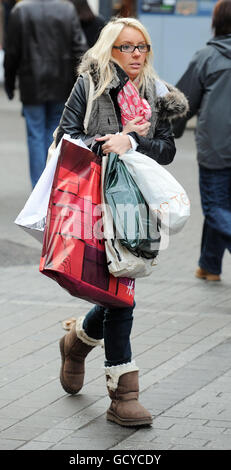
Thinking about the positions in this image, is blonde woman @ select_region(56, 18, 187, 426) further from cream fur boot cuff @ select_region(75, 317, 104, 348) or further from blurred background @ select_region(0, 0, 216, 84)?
blurred background @ select_region(0, 0, 216, 84)

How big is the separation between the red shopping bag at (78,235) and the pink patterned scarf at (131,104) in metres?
0.31

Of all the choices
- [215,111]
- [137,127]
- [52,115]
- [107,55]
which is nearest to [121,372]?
[137,127]

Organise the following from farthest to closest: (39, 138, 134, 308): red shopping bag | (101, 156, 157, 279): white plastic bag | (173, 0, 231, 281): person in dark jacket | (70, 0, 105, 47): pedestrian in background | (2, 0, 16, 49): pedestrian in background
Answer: (2, 0, 16, 49): pedestrian in background
(70, 0, 105, 47): pedestrian in background
(173, 0, 231, 281): person in dark jacket
(101, 156, 157, 279): white plastic bag
(39, 138, 134, 308): red shopping bag

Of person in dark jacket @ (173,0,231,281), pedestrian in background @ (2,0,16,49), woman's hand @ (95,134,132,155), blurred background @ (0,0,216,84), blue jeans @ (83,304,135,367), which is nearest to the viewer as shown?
woman's hand @ (95,134,132,155)

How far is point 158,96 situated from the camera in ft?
15.4

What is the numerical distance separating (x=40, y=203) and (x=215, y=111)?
2.74 metres

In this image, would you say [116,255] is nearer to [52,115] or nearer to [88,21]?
[52,115]

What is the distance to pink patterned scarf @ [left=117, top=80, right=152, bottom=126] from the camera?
14.9ft

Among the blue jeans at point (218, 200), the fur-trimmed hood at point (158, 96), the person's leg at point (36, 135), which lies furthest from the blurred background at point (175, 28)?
the fur-trimmed hood at point (158, 96)

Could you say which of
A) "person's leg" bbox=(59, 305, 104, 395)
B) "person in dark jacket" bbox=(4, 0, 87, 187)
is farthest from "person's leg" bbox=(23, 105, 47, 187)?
"person's leg" bbox=(59, 305, 104, 395)

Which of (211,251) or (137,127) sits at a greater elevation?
(137,127)

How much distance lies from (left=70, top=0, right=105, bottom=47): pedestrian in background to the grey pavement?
11.2ft

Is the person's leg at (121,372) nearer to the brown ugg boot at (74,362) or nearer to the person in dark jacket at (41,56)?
the brown ugg boot at (74,362)

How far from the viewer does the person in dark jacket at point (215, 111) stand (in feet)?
22.4
